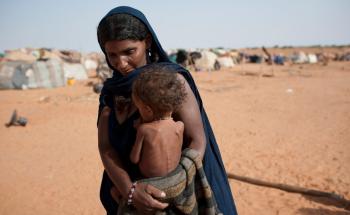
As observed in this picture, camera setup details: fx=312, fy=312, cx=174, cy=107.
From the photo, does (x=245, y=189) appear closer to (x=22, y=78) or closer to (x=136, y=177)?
(x=136, y=177)

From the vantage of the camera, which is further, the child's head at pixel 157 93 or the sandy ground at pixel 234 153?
the sandy ground at pixel 234 153

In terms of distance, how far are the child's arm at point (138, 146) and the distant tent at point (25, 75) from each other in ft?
53.7

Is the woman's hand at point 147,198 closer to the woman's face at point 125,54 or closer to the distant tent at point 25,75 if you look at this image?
the woman's face at point 125,54

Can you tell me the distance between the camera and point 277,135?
23.1 feet

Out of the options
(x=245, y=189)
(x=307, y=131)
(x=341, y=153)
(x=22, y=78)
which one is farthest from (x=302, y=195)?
(x=22, y=78)

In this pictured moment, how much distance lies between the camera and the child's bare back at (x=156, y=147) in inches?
49.7

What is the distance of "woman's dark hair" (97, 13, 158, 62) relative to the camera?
132 cm

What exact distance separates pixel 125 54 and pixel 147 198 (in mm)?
613

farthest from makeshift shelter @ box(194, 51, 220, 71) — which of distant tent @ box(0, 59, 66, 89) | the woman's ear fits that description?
the woman's ear

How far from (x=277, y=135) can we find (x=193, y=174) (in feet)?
20.3

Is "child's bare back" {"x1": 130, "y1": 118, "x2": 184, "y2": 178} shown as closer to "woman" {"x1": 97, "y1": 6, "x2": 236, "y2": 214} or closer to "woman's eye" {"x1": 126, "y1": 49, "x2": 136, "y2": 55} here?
"woman" {"x1": 97, "y1": 6, "x2": 236, "y2": 214}

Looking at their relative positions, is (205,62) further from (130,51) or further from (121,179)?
(121,179)

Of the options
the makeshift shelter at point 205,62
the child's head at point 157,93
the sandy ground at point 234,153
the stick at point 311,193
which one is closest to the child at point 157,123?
the child's head at point 157,93

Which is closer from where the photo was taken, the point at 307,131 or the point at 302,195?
the point at 302,195
